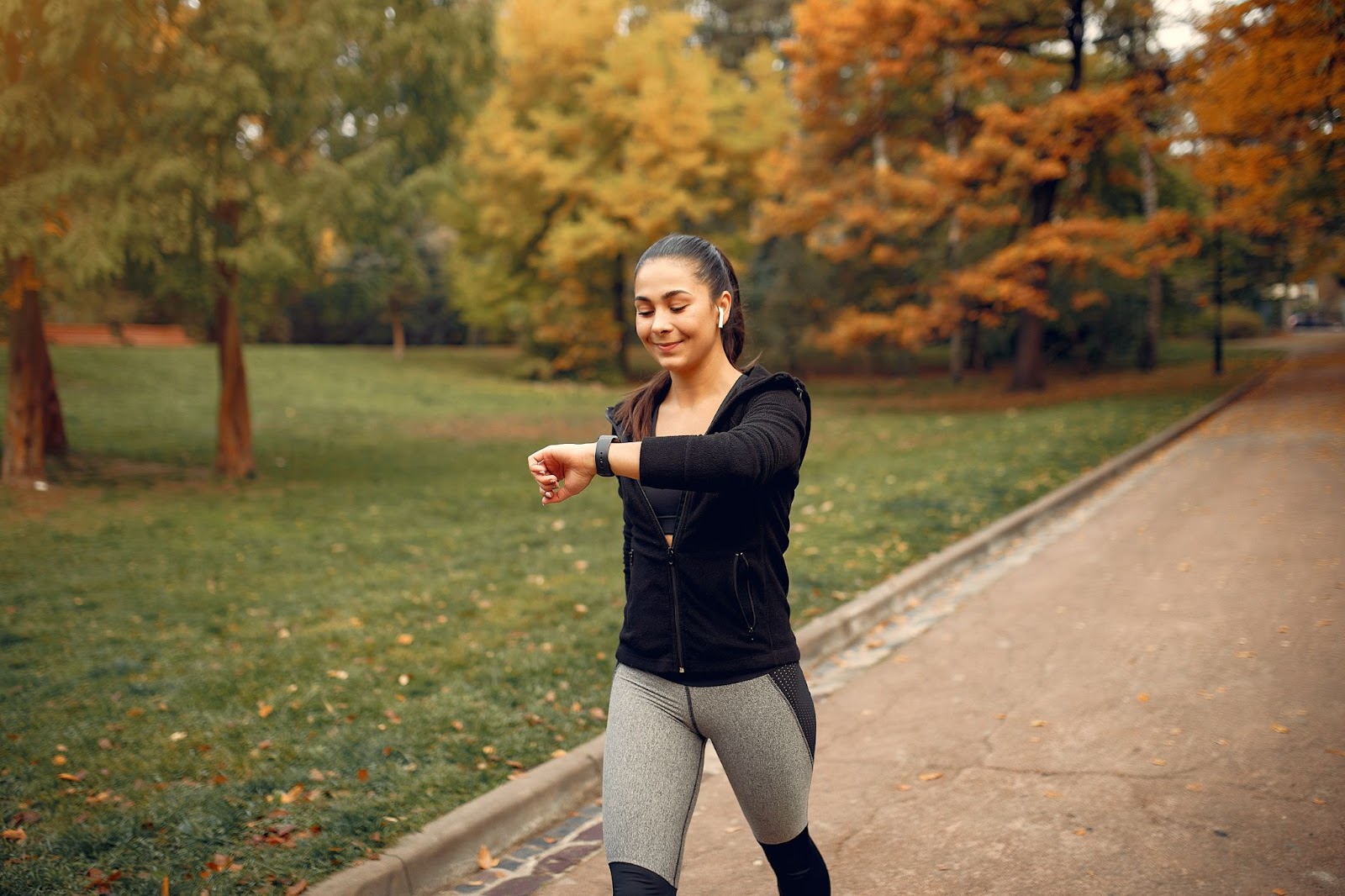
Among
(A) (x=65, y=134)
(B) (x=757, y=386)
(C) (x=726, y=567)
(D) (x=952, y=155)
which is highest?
(D) (x=952, y=155)

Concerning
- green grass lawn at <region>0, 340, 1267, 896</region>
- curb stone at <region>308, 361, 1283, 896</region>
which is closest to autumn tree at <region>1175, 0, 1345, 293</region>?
green grass lawn at <region>0, 340, 1267, 896</region>

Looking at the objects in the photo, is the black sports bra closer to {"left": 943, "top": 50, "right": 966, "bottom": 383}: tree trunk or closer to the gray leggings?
the gray leggings

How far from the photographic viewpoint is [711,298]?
8.46 ft

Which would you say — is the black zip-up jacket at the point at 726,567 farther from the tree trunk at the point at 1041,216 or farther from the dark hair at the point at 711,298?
the tree trunk at the point at 1041,216

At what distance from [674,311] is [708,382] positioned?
22cm

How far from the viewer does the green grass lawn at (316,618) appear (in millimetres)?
4258

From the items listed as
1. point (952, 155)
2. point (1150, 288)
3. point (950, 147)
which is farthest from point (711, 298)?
point (1150, 288)

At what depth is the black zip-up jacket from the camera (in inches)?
97.1

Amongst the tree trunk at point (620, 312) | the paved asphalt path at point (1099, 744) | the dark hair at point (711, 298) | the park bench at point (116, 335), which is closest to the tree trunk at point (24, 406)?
the paved asphalt path at point (1099, 744)

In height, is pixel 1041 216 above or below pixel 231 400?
above

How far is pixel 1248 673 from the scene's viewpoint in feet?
19.4

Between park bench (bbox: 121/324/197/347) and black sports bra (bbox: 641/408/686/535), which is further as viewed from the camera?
park bench (bbox: 121/324/197/347)

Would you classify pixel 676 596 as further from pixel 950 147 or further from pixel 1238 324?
pixel 1238 324

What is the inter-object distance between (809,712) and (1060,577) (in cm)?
Answer: 665
